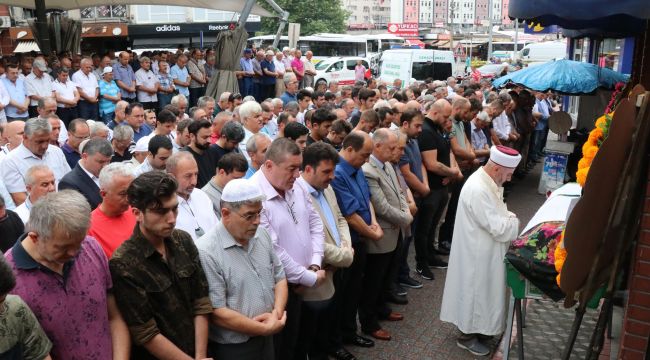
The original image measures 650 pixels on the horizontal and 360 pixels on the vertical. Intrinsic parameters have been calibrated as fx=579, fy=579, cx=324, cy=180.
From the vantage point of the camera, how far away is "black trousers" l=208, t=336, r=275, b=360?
336cm

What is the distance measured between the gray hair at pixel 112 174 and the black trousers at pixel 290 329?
132 cm

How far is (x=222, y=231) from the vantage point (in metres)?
3.33

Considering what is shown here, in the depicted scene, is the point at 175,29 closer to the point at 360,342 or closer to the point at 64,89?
the point at 64,89

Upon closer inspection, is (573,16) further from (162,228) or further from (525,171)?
(525,171)

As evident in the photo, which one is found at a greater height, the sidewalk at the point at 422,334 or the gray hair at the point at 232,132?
the gray hair at the point at 232,132

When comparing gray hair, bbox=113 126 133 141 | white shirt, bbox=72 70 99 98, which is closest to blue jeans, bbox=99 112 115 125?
white shirt, bbox=72 70 99 98

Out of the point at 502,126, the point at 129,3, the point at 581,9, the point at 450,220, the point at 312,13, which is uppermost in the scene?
the point at 312,13

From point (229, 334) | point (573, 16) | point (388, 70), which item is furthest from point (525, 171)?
point (388, 70)

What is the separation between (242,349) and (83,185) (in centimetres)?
214

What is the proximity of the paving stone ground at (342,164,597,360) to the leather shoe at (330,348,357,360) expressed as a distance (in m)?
0.18

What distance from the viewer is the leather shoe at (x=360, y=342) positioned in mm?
5289

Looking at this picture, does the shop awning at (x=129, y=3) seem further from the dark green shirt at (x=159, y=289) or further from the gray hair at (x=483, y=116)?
the dark green shirt at (x=159, y=289)

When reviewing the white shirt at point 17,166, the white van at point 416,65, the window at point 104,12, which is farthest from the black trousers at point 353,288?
the window at point 104,12

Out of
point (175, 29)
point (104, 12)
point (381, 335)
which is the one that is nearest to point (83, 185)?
point (381, 335)
